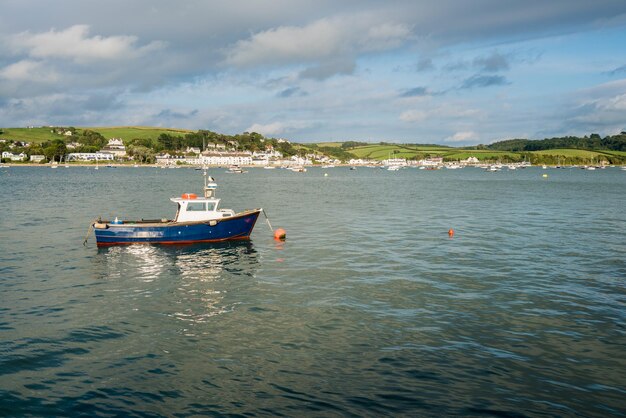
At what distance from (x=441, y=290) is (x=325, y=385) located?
1235cm

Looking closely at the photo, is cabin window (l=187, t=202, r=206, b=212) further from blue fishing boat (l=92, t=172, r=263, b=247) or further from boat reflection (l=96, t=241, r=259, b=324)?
Answer: boat reflection (l=96, t=241, r=259, b=324)

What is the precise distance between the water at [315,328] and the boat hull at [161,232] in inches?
38.1

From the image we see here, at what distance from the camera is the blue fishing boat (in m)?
37.1

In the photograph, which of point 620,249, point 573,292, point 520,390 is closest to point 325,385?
point 520,390

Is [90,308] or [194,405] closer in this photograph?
[194,405]

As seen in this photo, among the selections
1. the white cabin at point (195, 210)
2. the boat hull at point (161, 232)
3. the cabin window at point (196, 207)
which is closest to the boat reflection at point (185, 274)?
the boat hull at point (161, 232)

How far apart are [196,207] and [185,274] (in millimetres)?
11257

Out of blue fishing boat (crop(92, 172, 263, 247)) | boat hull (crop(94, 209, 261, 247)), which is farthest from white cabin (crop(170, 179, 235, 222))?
boat hull (crop(94, 209, 261, 247))

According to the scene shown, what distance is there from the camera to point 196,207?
3931 cm

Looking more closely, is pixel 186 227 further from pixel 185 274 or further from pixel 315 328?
pixel 315 328

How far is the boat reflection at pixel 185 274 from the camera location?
22688mm

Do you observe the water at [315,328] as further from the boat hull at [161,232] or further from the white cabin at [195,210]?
the white cabin at [195,210]

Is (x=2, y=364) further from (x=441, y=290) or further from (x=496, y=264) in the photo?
(x=496, y=264)

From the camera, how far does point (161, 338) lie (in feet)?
60.0
